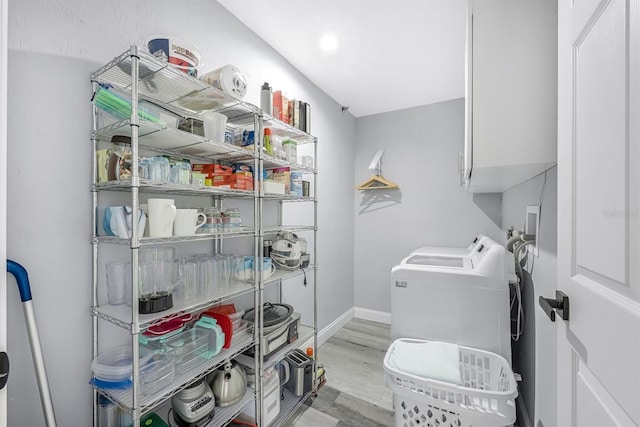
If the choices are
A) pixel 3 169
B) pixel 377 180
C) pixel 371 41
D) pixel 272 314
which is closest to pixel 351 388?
Answer: pixel 272 314

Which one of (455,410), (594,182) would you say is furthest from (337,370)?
(594,182)

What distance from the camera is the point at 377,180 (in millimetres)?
2955

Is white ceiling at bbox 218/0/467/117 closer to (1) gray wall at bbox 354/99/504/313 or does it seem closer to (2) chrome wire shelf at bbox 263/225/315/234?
(1) gray wall at bbox 354/99/504/313

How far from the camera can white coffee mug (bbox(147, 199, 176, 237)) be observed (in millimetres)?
981

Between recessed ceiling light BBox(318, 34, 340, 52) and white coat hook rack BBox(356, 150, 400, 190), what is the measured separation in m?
1.32

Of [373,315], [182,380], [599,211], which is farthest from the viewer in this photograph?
[373,315]

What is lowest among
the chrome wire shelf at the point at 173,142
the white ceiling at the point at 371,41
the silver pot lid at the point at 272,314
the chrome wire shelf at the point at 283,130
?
the silver pot lid at the point at 272,314

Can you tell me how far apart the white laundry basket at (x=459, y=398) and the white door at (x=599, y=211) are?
0.35 metres

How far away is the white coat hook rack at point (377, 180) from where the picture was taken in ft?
9.67

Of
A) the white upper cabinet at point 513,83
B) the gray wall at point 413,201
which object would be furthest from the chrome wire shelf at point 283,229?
the gray wall at point 413,201

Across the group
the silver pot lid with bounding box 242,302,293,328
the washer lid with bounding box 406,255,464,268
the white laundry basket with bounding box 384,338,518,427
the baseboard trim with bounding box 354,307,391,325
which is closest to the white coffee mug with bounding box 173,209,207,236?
the silver pot lid with bounding box 242,302,293,328

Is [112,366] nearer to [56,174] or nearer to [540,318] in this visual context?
[56,174]

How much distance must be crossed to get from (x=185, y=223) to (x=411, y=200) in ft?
8.11

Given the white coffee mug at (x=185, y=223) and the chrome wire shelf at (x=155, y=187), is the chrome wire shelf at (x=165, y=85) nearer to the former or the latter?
the chrome wire shelf at (x=155, y=187)
